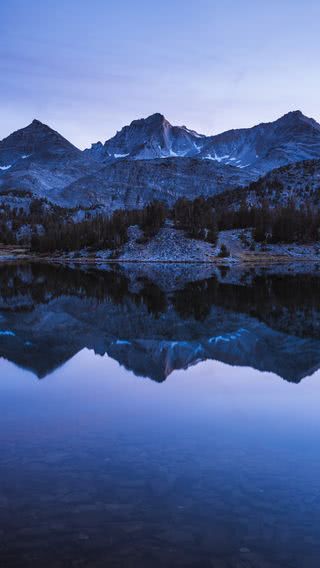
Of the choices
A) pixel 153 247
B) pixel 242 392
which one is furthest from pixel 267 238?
pixel 242 392

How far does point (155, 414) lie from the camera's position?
14570mm

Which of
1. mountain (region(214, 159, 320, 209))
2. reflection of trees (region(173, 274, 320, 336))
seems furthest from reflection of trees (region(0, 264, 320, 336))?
mountain (region(214, 159, 320, 209))

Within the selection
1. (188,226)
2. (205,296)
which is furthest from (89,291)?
(188,226)

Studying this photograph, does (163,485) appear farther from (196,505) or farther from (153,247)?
(153,247)

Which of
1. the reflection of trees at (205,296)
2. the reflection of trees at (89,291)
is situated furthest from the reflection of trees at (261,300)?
the reflection of trees at (89,291)

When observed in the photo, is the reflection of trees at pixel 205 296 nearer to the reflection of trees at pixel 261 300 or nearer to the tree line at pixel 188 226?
the reflection of trees at pixel 261 300

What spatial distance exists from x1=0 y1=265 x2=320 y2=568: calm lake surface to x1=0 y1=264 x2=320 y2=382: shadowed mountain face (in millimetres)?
204

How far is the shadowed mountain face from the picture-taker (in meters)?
22.1

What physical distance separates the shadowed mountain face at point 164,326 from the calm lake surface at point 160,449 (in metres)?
0.20

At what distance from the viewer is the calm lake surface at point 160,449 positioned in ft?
26.2

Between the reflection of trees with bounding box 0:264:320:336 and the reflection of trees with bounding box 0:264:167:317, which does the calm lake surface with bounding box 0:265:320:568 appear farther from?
the reflection of trees with bounding box 0:264:167:317

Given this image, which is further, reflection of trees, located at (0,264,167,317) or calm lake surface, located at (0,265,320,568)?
reflection of trees, located at (0,264,167,317)

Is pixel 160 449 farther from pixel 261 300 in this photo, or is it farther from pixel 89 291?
pixel 89 291

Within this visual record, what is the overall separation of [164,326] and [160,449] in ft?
62.4
